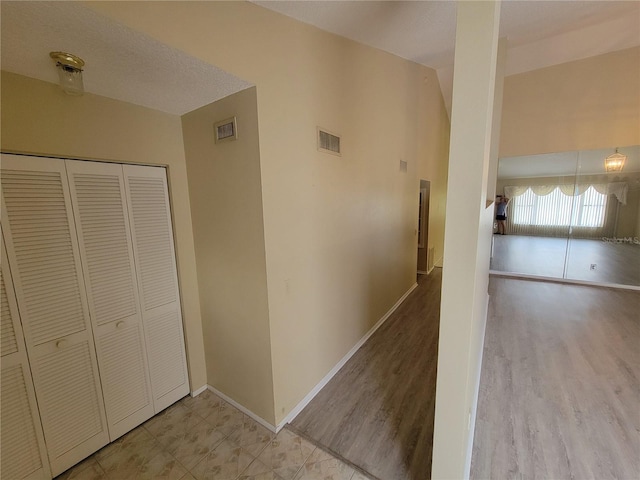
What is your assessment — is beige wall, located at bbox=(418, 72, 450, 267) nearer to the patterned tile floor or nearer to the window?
the window

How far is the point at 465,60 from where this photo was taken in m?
1.02

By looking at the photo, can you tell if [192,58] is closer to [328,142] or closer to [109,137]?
[109,137]

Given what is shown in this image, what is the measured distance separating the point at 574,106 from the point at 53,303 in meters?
7.29

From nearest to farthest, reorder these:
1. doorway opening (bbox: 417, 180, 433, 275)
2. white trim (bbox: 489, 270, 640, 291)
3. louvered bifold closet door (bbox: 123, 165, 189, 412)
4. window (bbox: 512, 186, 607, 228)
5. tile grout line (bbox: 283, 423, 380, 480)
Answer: tile grout line (bbox: 283, 423, 380, 480)
louvered bifold closet door (bbox: 123, 165, 189, 412)
white trim (bbox: 489, 270, 640, 291)
window (bbox: 512, 186, 607, 228)
doorway opening (bbox: 417, 180, 433, 275)

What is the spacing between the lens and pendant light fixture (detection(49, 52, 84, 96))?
3.89 feet

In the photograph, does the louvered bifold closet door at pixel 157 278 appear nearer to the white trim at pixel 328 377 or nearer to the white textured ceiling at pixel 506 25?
the white trim at pixel 328 377

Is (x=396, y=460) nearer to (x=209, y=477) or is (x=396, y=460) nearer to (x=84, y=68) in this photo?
(x=209, y=477)

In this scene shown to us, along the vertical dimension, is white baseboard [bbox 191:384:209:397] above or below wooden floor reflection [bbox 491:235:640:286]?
below

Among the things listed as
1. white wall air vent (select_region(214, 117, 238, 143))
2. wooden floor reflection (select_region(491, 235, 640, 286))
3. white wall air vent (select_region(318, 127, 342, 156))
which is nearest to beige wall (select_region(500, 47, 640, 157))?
wooden floor reflection (select_region(491, 235, 640, 286))

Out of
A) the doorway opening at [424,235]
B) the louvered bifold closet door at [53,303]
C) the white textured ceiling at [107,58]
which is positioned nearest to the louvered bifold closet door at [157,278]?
the louvered bifold closet door at [53,303]

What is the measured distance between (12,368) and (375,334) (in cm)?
302

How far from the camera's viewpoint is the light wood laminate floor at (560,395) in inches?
62.7

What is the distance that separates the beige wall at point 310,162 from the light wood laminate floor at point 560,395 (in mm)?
1319

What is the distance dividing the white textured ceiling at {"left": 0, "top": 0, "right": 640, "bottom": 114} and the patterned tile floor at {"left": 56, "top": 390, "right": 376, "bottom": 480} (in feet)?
7.63
